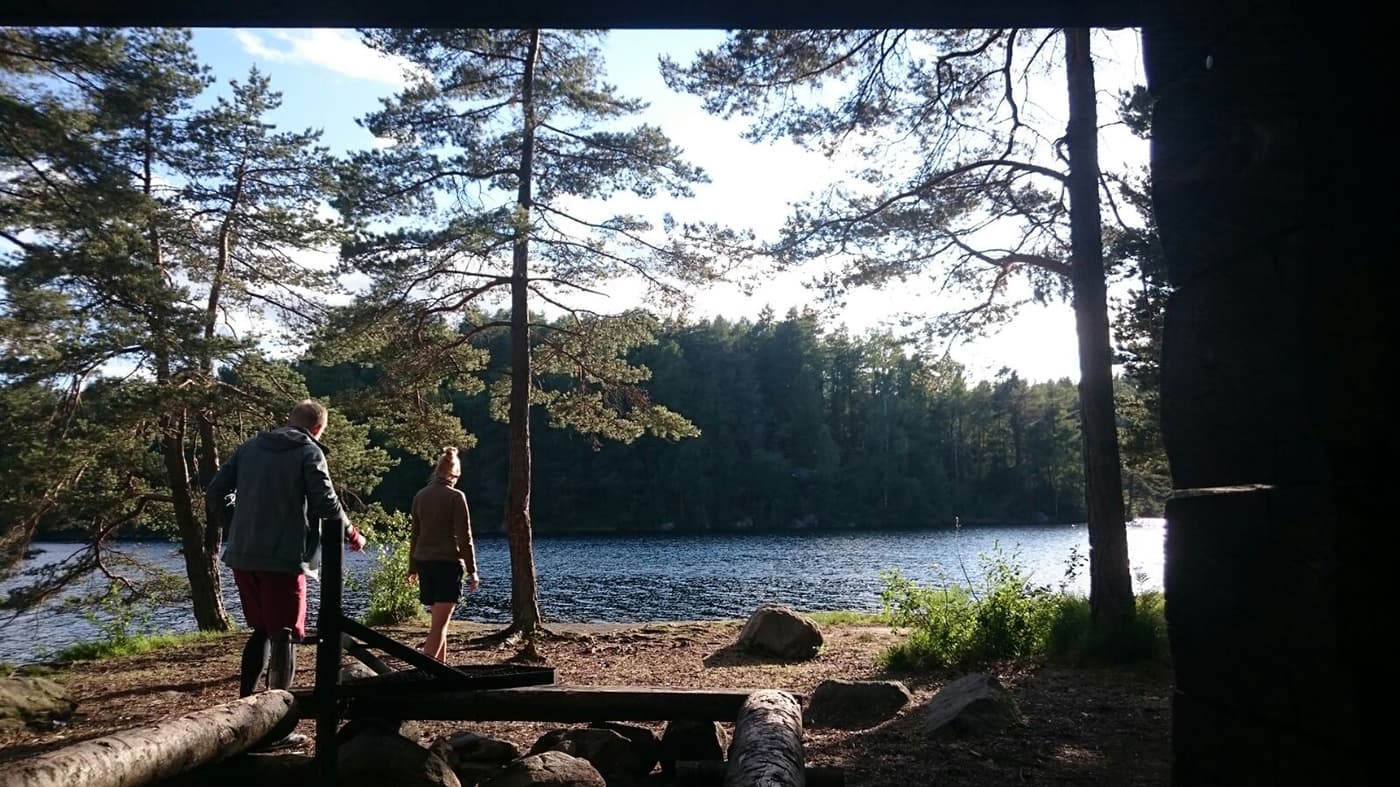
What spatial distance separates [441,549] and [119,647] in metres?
7.88

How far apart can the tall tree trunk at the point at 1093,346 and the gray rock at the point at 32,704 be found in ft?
30.0

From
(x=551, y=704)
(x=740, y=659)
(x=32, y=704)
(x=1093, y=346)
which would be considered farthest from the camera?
(x=740, y=659)

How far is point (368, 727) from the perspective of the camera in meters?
4.86

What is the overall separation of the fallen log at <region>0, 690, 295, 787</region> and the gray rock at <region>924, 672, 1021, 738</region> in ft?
12.5

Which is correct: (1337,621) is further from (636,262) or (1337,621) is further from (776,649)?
(636,262)

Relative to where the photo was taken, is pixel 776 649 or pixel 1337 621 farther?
pixel 776 649

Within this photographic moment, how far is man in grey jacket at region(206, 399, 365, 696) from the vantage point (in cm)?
536

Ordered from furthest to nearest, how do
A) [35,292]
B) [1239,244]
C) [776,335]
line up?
[776,335], [35,292], [1239,244]

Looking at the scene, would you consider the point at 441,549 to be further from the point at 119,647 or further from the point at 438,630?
the point at 119,647

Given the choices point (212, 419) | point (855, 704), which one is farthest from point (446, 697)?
point (212, 419)

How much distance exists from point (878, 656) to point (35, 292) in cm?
1070

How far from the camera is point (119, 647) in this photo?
40.1 feet

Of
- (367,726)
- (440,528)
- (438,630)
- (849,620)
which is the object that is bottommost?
(849,620)

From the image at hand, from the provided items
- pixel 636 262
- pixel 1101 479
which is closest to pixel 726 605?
pixel 636 262
